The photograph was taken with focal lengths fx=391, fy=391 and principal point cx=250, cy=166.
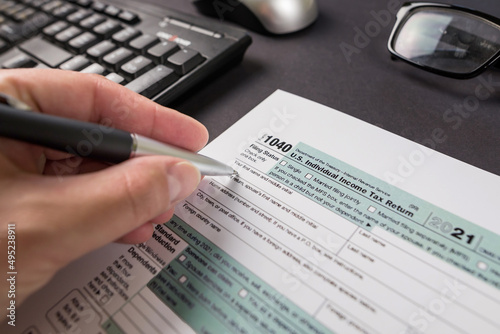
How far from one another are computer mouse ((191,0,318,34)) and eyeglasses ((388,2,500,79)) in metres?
0.11

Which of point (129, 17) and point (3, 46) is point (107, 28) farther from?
point (3, 46)

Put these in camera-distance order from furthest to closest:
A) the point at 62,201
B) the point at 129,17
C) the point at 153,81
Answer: the point at 129,17 → the point at 153,81 → the point at 62,201

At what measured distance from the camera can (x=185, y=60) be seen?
397 mm

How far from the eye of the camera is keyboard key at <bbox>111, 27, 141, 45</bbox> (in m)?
0.44

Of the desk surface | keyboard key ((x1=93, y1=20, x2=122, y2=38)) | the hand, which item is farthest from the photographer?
keyboard key ((x1=93, y1=20, x2=122, y2=38))

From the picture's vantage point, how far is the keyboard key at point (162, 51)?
405 millimetres

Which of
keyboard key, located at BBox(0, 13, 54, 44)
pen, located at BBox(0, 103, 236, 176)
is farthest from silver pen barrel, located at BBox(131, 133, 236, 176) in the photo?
keyboard key, located at BBox(0, 13, 54, 44)

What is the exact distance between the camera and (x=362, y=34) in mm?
476

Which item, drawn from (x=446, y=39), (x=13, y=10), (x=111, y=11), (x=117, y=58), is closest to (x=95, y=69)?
(x=117, y=58)

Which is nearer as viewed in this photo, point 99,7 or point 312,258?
point 312,258

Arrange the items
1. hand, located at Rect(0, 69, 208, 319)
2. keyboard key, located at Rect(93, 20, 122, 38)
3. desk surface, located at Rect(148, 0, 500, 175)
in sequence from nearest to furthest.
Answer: hand, located at Rect(0, 69, 208, 319) < desk surface, located at Rect(148, 0, 500, 175) < keyboard key, located at Rect(93, 20, 122, 38)

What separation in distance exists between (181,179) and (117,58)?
202mm

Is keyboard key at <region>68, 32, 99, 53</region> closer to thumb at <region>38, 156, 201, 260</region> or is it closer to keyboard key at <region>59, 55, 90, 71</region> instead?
keyboard key at <region>59, 55, 90, 71</region>

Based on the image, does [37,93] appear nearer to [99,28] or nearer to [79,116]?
[79,116]
